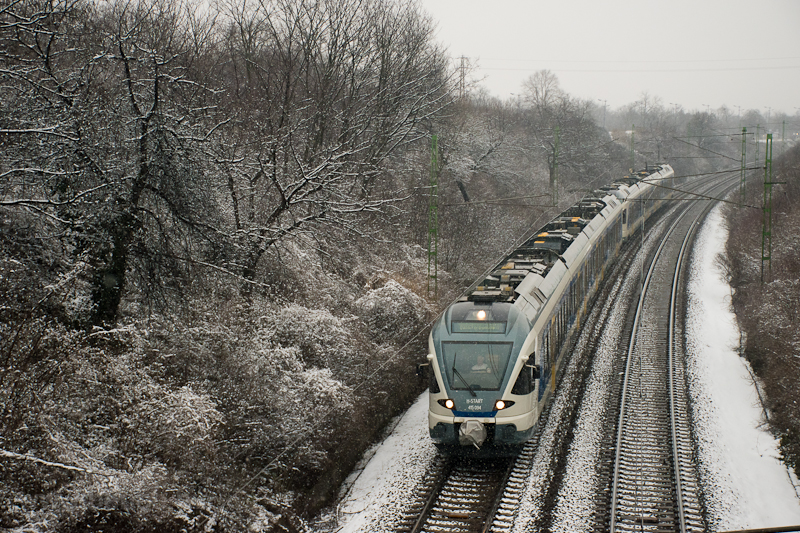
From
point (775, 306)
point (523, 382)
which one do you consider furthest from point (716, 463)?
point (775, 306)

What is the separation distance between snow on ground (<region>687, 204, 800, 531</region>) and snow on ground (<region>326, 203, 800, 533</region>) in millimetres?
17

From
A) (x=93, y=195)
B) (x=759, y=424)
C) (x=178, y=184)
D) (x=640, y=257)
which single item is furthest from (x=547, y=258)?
(x=640, y=257)

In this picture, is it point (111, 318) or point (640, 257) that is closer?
point (111, 318)

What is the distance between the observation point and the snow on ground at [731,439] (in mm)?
11242

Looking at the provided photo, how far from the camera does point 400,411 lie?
1602cm

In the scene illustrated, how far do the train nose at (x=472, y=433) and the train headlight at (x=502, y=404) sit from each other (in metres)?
0.41

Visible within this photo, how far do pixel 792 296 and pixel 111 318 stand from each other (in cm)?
1852

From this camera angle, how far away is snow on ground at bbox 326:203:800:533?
11.1 metres

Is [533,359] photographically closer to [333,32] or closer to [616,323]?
[616,323]

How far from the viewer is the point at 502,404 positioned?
462 inches

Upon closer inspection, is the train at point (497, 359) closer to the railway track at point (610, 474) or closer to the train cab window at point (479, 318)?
the train cab window at point (479, 318)

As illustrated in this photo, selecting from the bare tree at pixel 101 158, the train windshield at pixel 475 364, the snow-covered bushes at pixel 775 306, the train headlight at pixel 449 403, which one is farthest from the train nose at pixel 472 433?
the snow-covered bushes at pixel 775 306

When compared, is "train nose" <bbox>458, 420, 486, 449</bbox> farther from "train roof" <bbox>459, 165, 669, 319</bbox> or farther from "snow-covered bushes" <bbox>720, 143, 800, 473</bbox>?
"snow-covered bushes" <bbox>720, 143, 800, 473</bbox>

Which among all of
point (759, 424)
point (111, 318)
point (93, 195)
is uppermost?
point (93, 195)
